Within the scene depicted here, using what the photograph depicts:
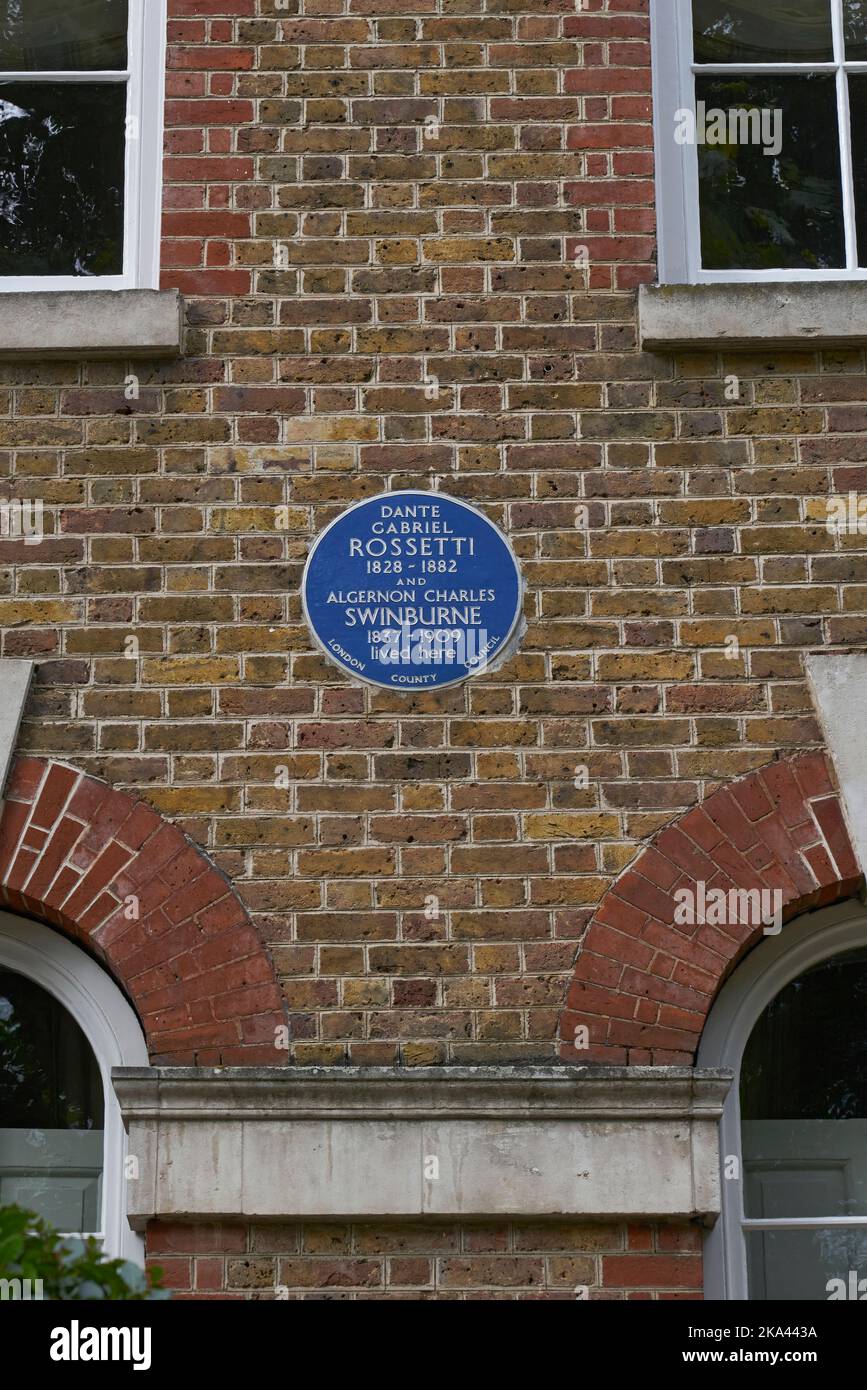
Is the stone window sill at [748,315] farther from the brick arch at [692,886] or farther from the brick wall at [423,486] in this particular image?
the brick arch at [692,886]

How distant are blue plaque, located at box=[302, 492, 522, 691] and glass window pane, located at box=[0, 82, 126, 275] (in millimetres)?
1204

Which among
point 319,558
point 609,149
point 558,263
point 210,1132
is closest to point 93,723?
point 319,558

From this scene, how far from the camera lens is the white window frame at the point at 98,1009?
16.9 ft

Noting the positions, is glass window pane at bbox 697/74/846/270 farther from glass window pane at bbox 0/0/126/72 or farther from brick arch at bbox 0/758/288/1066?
brick arch at bbox 0/758/288/1066

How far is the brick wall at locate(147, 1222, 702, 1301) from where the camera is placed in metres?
4.87

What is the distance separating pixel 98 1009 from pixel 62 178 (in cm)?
256

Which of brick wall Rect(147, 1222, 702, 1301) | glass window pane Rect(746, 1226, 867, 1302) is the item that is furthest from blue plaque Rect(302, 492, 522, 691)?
glass window pane Rect(746, 1226, 867, 1302)

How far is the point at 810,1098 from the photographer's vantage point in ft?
17.5

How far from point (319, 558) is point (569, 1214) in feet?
6.32

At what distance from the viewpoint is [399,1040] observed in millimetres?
5043

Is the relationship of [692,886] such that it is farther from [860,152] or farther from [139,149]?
[139,149]

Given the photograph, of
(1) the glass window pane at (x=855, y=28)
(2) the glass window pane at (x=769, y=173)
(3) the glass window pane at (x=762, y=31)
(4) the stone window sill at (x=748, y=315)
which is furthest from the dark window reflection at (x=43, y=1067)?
(1) the glass window pane at (x=855, y=28)
